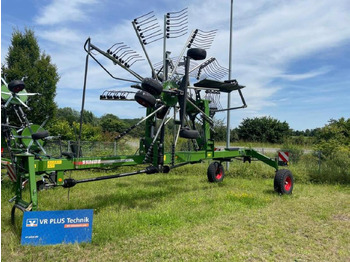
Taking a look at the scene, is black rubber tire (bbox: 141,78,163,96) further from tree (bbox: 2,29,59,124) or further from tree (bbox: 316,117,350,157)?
tree (bbox: 316,117,350,157)

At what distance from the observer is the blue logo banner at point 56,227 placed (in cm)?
423

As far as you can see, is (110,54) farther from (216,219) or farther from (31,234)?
(216,219)

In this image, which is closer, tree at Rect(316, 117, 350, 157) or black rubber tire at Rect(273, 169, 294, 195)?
black rubber tire at Rect(273, 169, 294, 195)

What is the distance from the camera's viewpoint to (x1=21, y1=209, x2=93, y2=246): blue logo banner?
13.9 feet

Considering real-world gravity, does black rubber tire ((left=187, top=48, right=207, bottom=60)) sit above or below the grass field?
above

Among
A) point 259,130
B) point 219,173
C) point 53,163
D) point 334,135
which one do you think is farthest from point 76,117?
point 53,163

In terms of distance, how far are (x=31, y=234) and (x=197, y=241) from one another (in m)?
2.45

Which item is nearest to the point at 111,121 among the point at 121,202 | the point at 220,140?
the point at 220,140

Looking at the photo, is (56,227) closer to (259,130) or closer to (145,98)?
(145,98)

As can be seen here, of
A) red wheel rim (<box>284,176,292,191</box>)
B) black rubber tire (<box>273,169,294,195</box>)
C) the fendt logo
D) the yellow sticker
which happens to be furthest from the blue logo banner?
red wheel rim (<box>284,176,292,191</box>)

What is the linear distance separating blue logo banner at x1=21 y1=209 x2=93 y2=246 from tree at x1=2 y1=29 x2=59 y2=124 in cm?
1295

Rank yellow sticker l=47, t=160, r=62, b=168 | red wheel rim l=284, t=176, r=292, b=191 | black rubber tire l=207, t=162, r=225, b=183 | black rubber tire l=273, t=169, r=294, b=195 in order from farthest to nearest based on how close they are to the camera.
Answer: black rubber tire l=207, t=162, r=225, b=183
red wheel rim l=284, t=176, r=292, b=191
black rubber tire l=273, t=169, r=294, b=195
yellow sticker l=47, t=160, r=62, b=168

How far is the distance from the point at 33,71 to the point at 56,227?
46.4ft

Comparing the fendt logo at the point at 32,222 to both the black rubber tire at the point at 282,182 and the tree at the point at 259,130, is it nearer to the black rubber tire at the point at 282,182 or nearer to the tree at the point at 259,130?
the black rubber tire at the point at 282,182
